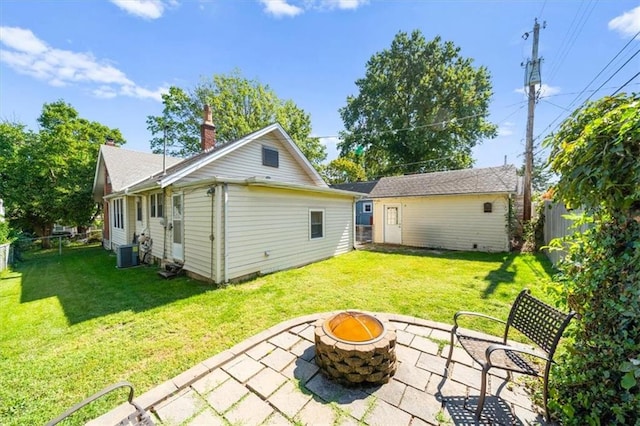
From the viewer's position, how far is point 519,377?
8.61 ft

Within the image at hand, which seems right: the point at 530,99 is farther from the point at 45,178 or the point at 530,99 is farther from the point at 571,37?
the point at 45,178

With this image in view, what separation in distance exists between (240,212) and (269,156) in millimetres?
4028

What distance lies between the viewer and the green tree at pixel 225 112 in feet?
67.4

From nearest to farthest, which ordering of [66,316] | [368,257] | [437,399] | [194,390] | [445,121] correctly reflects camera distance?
1. [437,399]
2. [194,390]
3. [66,316]
4. [368,257]
5. [445,121]

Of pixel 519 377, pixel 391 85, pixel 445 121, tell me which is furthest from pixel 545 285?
pixel 391 85

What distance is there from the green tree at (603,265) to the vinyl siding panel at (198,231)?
6.23 meters

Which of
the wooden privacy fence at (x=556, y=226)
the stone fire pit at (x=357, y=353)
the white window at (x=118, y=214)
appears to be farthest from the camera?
the white window at (x=118, y=214)

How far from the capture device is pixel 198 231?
6.60m

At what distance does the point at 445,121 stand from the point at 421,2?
15454 millimetres

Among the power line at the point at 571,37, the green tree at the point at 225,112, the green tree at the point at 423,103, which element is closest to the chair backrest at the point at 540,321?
the power line at the point at 571,37

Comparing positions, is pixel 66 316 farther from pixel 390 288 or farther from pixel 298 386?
pixel 390 288

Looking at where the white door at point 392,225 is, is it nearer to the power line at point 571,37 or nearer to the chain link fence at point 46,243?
the power line at point 571,37

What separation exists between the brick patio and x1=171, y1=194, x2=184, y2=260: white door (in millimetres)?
5119

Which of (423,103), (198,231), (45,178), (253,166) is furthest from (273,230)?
(423,103)
